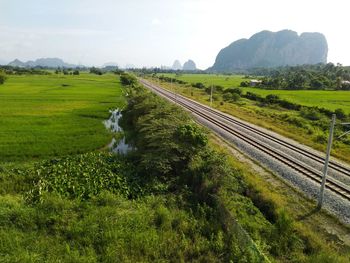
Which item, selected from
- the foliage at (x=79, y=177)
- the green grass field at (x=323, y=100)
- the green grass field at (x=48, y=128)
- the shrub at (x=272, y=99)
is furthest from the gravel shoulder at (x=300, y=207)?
the shrub at (x=272, y=99)

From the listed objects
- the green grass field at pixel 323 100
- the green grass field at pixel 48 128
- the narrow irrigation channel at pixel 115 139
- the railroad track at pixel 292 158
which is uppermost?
the green grass field at pixel 323 100

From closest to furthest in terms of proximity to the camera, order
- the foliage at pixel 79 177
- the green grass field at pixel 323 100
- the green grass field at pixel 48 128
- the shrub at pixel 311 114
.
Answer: the foliage at pixel 79 177, the green grass field at pixel 48 128, the shrub at pixel 311 114, the green grass field at pixel 323 100

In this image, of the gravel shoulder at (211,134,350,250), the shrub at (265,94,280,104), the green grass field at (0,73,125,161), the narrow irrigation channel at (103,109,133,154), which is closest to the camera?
the gravel shoulder at (211,134,350,250)

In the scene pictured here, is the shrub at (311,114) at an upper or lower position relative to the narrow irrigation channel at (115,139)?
upper

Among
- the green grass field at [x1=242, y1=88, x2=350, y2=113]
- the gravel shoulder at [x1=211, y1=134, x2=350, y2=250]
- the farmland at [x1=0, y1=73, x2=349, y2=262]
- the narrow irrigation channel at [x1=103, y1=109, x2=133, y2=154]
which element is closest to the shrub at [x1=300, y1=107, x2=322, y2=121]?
the green grass field at [x1=242, y1=88, x2=350, y2=113]

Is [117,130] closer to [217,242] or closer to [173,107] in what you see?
[173,107]

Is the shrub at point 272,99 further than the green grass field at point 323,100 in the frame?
Yes

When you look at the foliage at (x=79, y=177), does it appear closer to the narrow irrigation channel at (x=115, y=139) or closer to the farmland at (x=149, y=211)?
the farmland at (x=149, y=211)

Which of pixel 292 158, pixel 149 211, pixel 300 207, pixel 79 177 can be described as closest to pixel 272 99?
pixel 292 158

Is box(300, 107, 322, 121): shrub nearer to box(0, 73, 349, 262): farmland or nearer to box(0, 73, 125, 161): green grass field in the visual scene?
box(0, 73, 125, 161): green grass field
